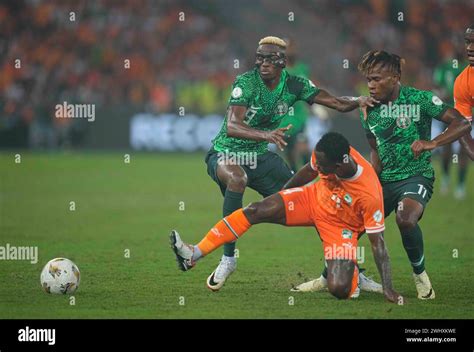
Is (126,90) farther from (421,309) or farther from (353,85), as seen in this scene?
(421,309)

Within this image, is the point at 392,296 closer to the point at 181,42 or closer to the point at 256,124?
the point at 256,124

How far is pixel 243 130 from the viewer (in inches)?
352

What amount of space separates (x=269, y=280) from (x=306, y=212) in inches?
51.6

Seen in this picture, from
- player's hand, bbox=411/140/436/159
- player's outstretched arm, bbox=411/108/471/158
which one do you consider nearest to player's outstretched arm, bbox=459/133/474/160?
player's outstretched arm, bbox=411/108/471/158

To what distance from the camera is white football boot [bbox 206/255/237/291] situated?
8953 millimetres

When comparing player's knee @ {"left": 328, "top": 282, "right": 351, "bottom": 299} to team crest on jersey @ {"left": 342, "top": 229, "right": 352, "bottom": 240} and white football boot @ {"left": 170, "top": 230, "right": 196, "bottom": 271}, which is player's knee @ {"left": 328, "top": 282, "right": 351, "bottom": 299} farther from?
white football boot @ {"left": 170, "top": 230, "right": 196, "bottom": 271}

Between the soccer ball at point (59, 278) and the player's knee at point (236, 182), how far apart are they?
1.75 metres

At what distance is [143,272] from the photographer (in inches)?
395

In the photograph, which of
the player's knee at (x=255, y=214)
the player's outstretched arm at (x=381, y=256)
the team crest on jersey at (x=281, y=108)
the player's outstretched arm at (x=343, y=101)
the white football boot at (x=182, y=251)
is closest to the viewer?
the player's outstretched arm at (x=381, y=256)
